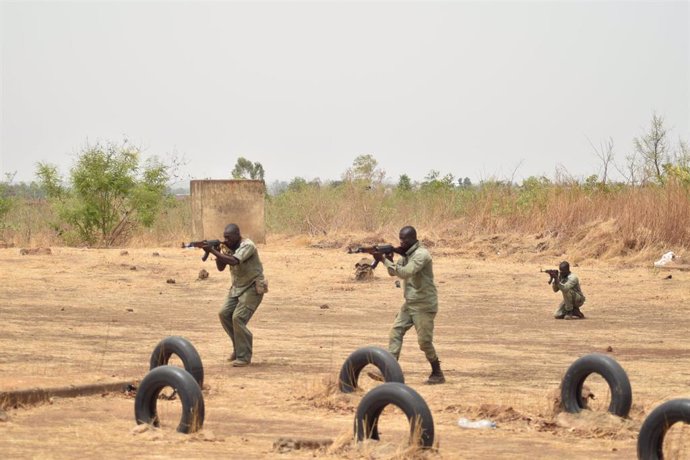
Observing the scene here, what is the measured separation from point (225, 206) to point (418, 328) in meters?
19.0

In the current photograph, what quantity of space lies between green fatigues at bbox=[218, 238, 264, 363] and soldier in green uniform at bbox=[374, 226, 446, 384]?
2.08 metres

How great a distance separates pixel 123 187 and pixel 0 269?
948 centimetres

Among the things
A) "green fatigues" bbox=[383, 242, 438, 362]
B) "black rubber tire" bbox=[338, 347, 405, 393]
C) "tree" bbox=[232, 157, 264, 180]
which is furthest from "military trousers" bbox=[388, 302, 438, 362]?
"tree" bbox=[232, 157, 264, 180]

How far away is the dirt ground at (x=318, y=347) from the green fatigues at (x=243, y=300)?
420 mm

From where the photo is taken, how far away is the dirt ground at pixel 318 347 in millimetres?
9703

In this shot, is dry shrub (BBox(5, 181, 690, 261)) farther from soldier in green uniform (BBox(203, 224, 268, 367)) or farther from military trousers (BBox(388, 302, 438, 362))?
military trousers (BBox(388, 302, 438, 362))

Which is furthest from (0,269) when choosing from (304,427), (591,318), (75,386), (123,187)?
(304,427)

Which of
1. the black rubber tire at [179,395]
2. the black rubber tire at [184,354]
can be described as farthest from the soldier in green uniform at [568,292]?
the black rubber tire at [179,395]

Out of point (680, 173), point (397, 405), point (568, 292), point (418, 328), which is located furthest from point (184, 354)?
point (680, 173)

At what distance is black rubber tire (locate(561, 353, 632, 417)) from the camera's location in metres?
10.4

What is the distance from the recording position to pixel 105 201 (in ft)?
111

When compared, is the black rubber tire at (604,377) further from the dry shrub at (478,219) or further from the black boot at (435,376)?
the dry shrub at (478,219)

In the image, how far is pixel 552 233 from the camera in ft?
97.1

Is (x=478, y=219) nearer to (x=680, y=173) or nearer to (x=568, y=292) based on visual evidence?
(x=680, y=173)
